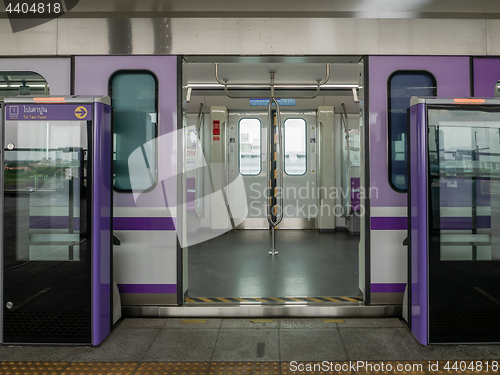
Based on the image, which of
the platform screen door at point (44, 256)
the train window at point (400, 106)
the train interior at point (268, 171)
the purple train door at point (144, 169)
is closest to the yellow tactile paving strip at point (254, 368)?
the platform screen door at point (44, 256)

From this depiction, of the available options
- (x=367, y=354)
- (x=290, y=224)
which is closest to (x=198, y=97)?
(x=290, y=224)

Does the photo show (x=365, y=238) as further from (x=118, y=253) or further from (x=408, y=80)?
(x=118, y=253)

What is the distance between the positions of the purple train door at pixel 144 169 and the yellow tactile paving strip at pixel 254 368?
2.94 feet

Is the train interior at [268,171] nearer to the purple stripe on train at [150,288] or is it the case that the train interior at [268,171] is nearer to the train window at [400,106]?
the purple stripe on train at [150,288]

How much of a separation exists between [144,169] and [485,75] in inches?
130

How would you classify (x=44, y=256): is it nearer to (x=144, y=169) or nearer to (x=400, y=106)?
(x=144, y=169)

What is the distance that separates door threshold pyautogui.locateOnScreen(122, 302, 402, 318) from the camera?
3412 millimetres

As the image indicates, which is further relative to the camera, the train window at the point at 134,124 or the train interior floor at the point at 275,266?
the train interior floor at the point at 275,266

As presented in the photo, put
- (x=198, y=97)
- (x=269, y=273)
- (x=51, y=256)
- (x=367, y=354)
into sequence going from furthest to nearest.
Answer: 1. (x=198, y=97)
2. (x=269, y=273)
3. (x=51, y=256)
4. (x=367, y=354)

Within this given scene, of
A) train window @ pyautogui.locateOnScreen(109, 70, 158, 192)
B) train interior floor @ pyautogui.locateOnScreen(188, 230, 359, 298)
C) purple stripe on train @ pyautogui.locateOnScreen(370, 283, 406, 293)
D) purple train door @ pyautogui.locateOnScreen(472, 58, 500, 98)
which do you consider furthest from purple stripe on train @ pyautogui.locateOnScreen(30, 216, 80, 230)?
purple train door @ pyautogui.locateOnScreen(472, 58, 500, 98)

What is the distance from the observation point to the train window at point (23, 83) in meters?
3.47

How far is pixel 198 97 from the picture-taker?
7207mm

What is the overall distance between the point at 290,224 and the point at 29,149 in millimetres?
5681

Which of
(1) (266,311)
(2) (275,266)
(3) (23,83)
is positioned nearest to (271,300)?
(1) (266,311)
